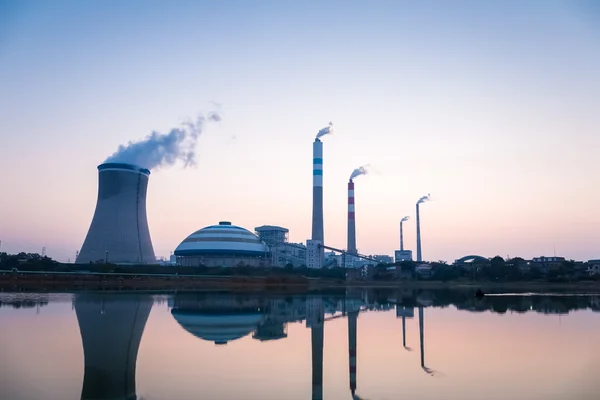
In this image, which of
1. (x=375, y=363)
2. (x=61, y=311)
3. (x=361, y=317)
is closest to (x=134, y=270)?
(x=61, y=311)

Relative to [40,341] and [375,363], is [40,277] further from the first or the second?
[375,363]

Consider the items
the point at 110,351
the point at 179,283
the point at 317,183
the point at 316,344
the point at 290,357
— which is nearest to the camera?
the point at 110,351

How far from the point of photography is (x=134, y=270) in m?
49.5

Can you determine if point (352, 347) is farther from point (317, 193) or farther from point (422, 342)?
point (317, 193)

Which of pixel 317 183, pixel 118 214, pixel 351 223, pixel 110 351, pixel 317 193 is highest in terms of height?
pixel 317 183

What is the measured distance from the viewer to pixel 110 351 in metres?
10.2

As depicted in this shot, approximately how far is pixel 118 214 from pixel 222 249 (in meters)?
26.9

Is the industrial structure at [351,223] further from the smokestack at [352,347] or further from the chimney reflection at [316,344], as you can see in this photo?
the smokestack at [352,347]

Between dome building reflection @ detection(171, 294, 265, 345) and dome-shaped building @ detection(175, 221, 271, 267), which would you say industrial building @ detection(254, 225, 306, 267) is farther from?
dome building reflection @ detection(171, 294, 265, 345)

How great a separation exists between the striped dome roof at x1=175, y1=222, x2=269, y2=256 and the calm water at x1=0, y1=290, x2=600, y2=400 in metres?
53.8

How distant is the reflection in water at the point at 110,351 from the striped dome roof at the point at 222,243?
2101 inches

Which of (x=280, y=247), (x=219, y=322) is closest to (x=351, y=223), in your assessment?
(x=280, y=247)

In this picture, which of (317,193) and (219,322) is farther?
(317,193)

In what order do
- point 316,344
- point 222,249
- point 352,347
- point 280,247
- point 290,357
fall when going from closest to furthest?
point 290,357, point 352,347, point 316,344, point 222,249, point 280,247
